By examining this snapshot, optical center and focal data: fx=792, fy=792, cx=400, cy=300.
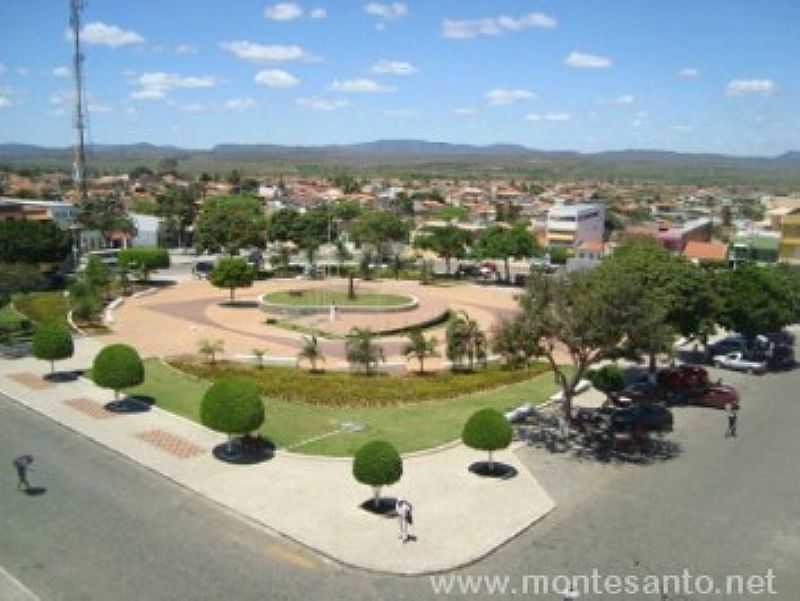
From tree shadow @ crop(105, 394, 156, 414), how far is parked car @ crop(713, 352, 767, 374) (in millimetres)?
27037

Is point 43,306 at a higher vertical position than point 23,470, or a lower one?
lower

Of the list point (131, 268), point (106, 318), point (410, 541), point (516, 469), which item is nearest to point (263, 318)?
point (106, 318)

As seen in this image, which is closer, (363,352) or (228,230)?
(363,352)

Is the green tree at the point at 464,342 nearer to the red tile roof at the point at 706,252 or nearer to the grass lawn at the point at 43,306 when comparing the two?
the grass lawn at the point at 43,306

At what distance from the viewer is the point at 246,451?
2527cm

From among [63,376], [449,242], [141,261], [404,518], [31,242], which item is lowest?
[63,376]

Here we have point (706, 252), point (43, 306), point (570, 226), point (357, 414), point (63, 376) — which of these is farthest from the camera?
point (570, 226)

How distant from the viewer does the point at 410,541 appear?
19359mm

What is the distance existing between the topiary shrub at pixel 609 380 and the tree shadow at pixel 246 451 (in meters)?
13.4

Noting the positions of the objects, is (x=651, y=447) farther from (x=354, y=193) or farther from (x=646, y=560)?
(x=354, y=193)

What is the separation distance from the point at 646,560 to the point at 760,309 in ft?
76.7

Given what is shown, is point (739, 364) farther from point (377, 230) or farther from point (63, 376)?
point (377, 230)

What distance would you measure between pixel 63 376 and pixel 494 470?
2030 cm

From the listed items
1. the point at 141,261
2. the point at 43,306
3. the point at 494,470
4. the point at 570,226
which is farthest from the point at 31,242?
the point at 570,226
